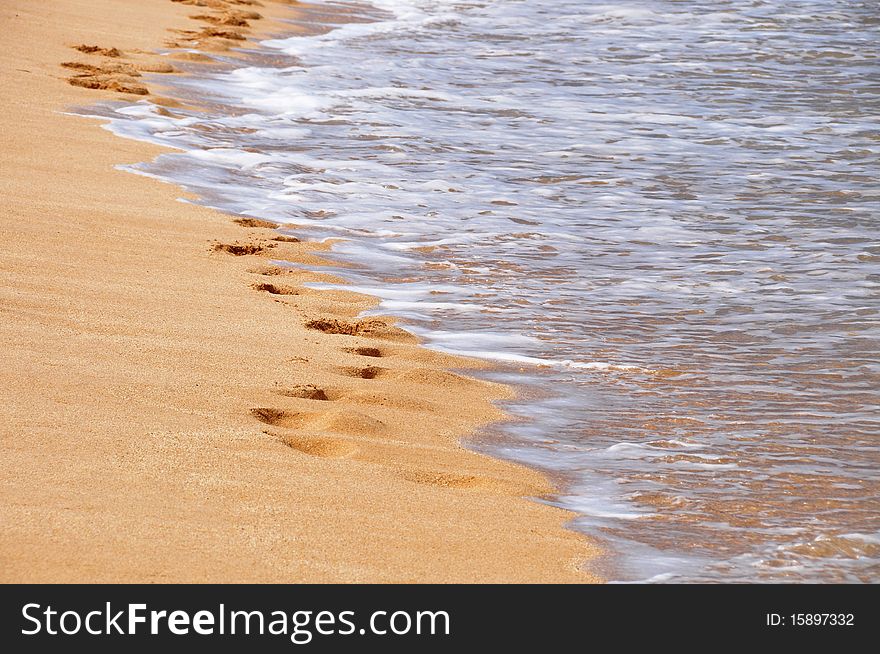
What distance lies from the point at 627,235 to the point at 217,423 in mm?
3058

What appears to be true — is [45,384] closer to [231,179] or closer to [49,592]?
[49,592]

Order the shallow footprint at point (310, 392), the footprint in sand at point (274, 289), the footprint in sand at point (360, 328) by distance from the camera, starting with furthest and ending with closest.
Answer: the footprint in sand at point (274, 289) < the footprint in sand at point (360, 328) < the shallow footprint at point (310, 392)

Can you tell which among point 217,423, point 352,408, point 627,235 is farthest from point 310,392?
point 627,235

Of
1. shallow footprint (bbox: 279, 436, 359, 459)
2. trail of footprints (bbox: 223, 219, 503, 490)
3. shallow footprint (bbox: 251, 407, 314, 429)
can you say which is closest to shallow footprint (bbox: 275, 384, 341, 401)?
trail of footprints (bbox: 223, 219, 503, 490)

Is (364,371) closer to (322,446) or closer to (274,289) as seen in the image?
(322,446)

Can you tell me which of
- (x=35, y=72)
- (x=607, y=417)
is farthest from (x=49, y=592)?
(x=35, y=72)

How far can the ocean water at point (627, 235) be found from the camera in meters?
3.08

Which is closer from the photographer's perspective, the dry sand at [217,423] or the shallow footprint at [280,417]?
the dry sand at [217,423]

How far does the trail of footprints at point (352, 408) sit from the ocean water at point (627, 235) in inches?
9.2

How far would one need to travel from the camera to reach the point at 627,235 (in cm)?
561

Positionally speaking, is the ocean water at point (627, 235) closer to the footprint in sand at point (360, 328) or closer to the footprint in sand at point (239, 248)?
the footprint in sand at point (360, 328)

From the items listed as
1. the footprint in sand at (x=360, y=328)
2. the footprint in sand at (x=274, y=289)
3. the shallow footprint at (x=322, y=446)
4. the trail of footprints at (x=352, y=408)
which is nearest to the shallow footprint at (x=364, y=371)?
Result: the trail of footprints at (x=352, y=408)

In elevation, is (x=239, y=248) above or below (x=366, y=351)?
above

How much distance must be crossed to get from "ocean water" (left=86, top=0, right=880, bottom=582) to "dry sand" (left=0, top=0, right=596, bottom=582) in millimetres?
233
